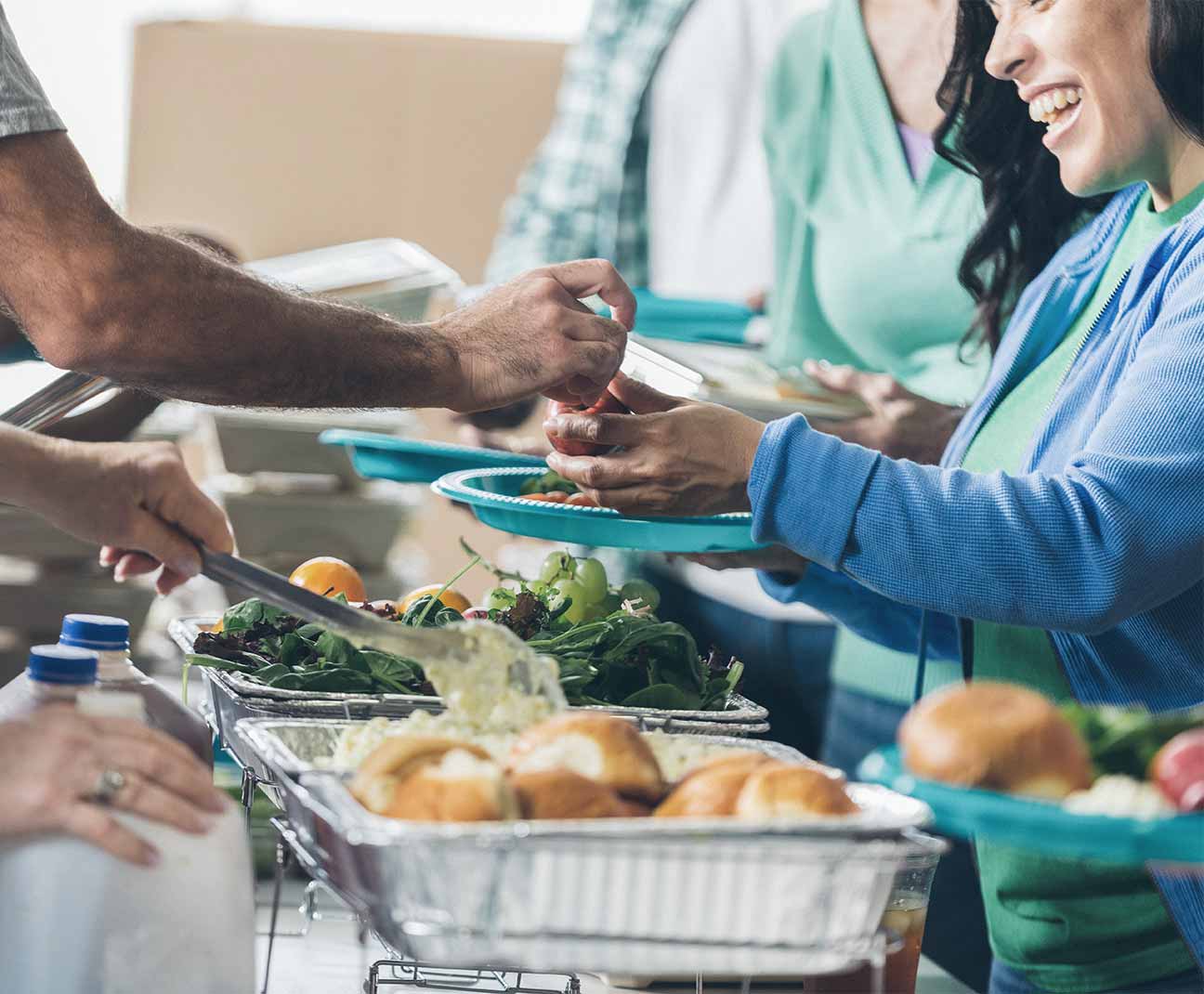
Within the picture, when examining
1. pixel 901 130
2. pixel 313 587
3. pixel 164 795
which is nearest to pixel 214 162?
pixel 901 130

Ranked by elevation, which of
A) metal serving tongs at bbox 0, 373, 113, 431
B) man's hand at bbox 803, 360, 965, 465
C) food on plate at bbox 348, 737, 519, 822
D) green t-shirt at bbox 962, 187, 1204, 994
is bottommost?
green t-shirt at bbox 962, 187, 1204, 994

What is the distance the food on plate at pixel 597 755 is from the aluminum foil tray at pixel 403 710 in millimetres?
333

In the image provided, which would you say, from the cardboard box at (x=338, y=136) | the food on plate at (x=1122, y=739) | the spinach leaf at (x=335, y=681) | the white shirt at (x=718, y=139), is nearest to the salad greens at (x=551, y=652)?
the spinach leaf at (x=335, y=681)

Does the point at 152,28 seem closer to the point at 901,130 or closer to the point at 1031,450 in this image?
the point at 901,130

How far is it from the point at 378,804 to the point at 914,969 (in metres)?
0.60

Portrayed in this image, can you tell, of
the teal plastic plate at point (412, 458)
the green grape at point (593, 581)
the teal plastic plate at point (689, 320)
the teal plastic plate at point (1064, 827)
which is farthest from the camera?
the teal plastic plate at point (689, 320)

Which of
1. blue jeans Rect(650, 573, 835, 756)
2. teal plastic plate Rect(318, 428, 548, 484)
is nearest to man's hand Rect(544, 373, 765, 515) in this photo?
teal plastic plate Rect(318, 428, 548, 484)

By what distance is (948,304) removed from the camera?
2.36 meters

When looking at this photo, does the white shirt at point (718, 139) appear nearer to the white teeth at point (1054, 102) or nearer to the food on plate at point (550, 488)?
the food on plate at point (550, 488)

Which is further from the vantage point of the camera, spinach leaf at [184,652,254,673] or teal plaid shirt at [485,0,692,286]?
teal plaid shirt at [485,0,692,286]

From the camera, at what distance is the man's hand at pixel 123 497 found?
1.16 metres

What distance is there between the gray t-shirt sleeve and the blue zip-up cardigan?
644 mm

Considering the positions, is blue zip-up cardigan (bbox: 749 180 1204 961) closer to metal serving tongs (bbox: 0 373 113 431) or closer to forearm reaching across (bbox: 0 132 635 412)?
forearm reaching across (bbox: 0 132 635 412)

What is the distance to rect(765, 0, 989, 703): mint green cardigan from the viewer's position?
7.68 feet
